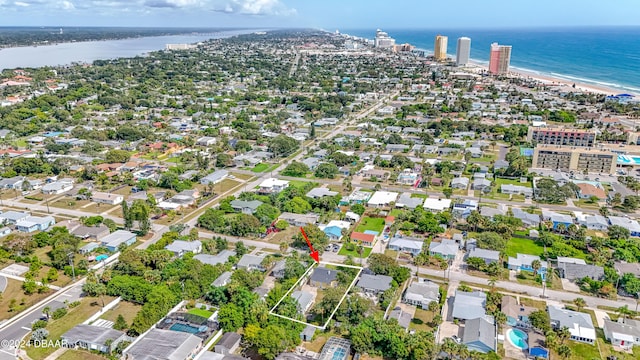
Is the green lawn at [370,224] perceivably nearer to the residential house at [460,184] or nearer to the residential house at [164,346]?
the residential house at [460,184]

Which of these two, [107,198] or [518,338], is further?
[107,198]

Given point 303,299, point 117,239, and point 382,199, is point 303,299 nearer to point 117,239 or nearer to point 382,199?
point 117,239

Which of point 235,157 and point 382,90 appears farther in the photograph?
point 382,90

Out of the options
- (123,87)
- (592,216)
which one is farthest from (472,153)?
(123,87)

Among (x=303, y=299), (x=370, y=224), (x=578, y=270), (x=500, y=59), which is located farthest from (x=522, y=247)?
(x=500, y=59)

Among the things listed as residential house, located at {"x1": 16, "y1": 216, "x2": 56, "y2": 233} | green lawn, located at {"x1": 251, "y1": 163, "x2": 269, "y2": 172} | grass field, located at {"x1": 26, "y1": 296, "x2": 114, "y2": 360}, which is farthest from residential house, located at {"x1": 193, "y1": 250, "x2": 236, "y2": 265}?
green lawn, located at {"x1": 251, "y1": 163, "x2": 269, "y2": 172}

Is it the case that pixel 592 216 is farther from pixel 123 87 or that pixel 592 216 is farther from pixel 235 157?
pixel 123 87
